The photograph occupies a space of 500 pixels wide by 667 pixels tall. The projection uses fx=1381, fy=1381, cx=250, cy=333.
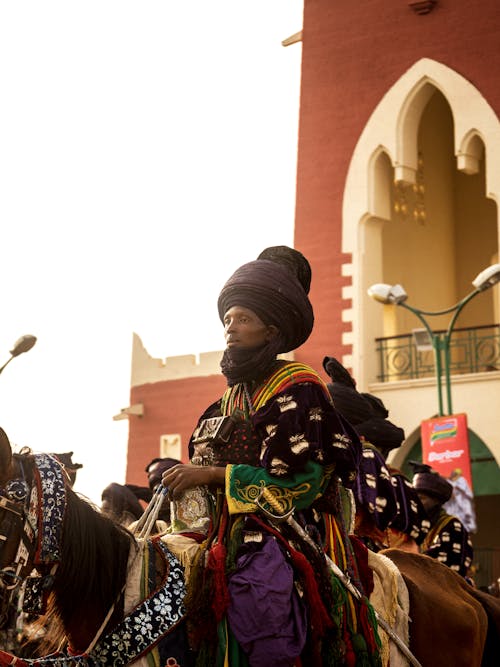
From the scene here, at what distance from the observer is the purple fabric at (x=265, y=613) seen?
514cm

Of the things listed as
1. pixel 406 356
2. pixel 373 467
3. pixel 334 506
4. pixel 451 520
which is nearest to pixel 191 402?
pixel 406 356

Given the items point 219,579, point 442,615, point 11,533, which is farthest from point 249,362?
point 442,615

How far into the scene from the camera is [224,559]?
5.29m

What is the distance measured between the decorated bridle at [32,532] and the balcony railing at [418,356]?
1874cm

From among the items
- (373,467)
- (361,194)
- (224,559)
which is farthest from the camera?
(361,194)

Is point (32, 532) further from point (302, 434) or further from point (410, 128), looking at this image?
point (410, 128)

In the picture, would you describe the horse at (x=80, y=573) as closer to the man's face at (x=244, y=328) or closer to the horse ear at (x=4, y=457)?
the horse ear at (x=4, y=457)

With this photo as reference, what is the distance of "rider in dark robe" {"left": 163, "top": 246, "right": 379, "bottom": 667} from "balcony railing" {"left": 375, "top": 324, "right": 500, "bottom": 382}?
58.2 feet

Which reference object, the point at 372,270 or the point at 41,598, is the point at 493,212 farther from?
the point at 41,598

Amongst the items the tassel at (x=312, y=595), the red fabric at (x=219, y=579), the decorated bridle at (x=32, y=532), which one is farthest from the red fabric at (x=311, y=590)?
the decorated bridle at (x=32, y=532)

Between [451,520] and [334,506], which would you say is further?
[451,520]

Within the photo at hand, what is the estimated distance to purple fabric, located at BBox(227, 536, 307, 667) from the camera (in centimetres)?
514

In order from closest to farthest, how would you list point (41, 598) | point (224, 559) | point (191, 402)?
point (41, 598), point (224, 559), point (191, 402)

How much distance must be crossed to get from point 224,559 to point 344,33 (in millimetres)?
20101
